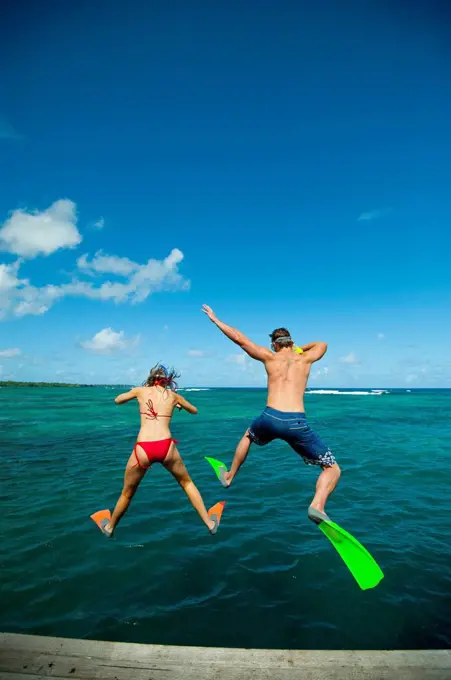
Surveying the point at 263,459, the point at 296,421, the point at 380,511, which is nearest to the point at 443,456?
the point at 263,459

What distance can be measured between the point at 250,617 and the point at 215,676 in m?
2.43

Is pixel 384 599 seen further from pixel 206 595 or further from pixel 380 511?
pixel 380 511

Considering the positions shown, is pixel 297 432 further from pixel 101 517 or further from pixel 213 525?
pixel 101 517

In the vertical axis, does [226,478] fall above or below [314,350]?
below

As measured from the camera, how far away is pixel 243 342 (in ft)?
20.1

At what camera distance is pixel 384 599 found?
6035 mm

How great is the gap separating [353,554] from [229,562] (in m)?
2.72

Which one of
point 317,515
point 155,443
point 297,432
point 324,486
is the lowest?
point 317,515

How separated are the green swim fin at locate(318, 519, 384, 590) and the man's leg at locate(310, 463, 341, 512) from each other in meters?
0.26

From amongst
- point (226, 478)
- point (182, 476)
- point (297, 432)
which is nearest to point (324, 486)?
point (297, 432)

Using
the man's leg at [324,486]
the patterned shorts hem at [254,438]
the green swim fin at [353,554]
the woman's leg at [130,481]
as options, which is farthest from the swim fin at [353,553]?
the woman's leg at [130,481]

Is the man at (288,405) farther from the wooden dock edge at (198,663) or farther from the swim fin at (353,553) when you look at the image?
the wooden dock edge at (198,663)

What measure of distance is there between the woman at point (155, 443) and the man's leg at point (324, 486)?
209 centimetres

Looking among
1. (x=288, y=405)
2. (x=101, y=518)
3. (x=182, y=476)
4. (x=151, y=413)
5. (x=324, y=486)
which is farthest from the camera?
(x=101, y=518)
